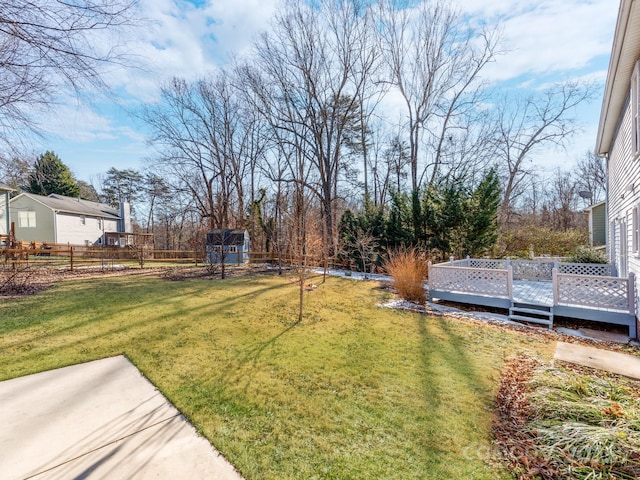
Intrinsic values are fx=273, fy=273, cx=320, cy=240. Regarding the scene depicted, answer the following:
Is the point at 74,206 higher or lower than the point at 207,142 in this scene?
lower

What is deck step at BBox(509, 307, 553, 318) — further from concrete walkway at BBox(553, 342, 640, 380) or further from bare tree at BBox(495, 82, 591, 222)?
bare tree at BBox(495, 82, 591, 222)

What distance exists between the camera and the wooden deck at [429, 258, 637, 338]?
18.0 ft

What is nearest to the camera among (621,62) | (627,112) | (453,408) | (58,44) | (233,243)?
(58,44)

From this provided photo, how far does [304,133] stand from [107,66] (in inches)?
656

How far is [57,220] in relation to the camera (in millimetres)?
20406

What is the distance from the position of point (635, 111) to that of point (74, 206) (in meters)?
31.2

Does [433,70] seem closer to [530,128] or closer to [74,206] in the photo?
[530,128]

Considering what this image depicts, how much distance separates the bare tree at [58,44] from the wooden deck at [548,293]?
808 centimetres

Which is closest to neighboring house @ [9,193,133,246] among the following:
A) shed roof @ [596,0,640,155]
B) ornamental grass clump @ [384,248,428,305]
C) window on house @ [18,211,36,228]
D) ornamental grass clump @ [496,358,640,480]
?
window on house @ [18,211,36,228]

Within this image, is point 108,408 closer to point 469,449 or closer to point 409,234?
point 469,449

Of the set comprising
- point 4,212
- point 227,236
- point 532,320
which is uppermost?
point 4,212

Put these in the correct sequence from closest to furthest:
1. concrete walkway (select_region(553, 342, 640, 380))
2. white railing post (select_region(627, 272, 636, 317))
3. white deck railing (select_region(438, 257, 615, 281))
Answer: concrete walkway (select_region(553, 342, 640, 380)) < white railing post (select_region(627, 272, 636, 317)) < white deck railing (select_region(438, 257, 615, 281))

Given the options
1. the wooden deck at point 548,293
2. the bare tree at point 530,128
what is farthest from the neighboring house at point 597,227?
the wooden deck at point 548,293

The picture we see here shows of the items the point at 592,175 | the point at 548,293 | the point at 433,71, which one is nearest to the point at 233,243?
the point at 548,293
